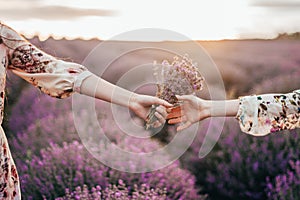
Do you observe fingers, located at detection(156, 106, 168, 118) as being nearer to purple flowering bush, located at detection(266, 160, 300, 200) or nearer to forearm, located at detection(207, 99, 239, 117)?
forearm, located at detection(207, 99, 239, 117)

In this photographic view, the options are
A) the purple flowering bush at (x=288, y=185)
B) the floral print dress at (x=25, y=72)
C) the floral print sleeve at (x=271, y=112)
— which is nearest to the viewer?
the floral print dress at (x=25, y=72)

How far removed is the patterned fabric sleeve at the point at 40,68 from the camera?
140 cm

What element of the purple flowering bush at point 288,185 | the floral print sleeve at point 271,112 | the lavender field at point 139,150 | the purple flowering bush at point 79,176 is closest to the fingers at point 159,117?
the floral print sleeve at point 271,112

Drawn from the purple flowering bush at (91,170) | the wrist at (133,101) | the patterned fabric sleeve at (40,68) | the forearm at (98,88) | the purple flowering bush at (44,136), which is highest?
the patterned fabric sleeve at (40,68)

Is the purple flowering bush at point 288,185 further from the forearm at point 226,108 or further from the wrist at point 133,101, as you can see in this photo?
the wrist at point 133,101

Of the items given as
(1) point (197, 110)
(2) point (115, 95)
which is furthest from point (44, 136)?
(2) point (115, 95)

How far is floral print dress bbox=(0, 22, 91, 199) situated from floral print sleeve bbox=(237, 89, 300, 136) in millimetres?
473

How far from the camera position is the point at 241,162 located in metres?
3.74

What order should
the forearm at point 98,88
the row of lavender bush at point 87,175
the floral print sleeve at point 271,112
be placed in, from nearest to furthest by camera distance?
the forearm at point 98,88, the floral print sleeve at point 271,112, the row of lavender bush at point 87,175

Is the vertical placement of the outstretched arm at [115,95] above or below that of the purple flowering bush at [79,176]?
above

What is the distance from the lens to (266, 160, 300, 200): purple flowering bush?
351cm

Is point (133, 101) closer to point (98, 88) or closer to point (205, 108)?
point (98, 88)

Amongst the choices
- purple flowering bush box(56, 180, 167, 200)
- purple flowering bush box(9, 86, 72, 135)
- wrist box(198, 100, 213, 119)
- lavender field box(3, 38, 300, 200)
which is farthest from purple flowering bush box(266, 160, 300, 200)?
wrist box(198, 100, 213, 119)

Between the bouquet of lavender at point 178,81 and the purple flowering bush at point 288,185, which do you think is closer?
the bouquet of lavender at point 178,81
